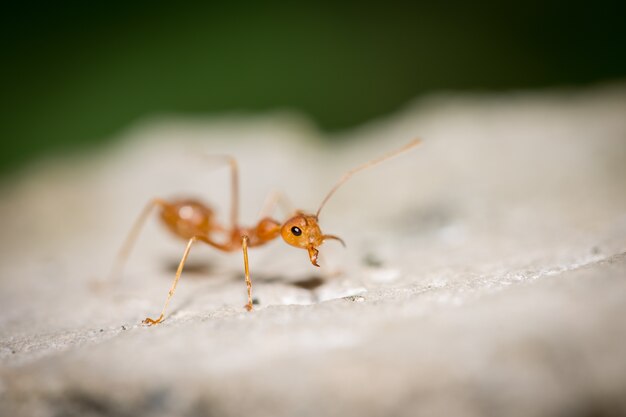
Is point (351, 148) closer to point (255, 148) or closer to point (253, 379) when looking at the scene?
point (255, 148)

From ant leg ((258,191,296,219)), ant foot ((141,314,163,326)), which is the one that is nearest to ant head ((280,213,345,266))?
ant foot ((141,314,163,326))

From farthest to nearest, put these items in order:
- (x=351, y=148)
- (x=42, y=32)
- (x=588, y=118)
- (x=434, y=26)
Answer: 1. (x=434, y=26)
2. (x=42, y=32)
3. (x=351, y=148)
4. (x=588, y=118)

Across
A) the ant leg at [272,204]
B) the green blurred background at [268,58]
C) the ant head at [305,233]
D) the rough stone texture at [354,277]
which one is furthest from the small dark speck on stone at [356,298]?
the green blurred background at [268,58]

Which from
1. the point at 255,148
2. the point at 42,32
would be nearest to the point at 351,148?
the point at 255,148

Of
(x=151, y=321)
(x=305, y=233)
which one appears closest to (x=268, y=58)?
(x=305, y=233)

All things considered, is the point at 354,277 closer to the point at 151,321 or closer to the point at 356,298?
the point at 356,298

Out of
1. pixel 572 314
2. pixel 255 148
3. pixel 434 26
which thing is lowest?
pixel 572 314
